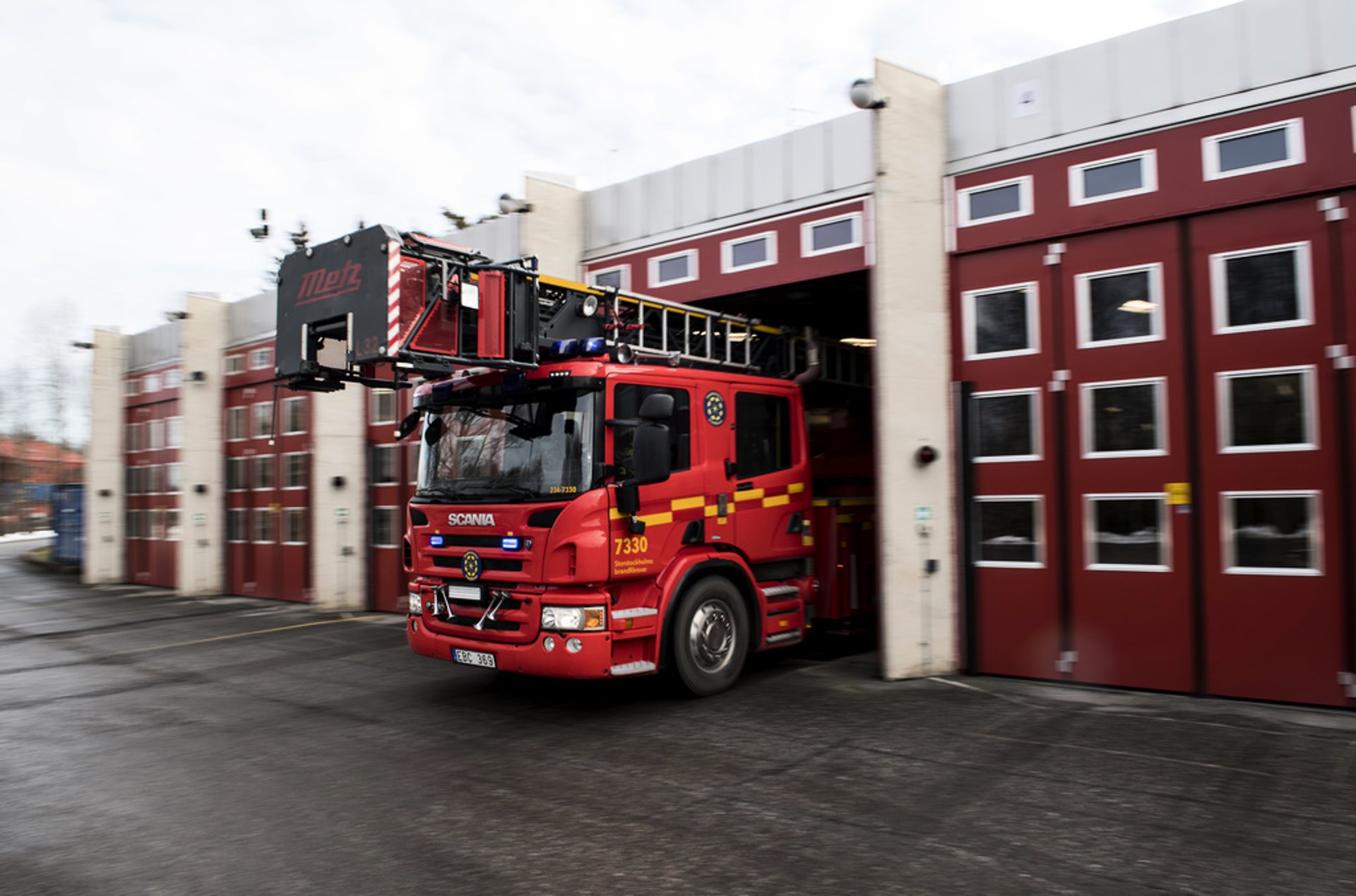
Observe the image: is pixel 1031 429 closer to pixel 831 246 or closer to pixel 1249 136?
pixel 1249 136

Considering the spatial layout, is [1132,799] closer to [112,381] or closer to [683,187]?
[683,187]

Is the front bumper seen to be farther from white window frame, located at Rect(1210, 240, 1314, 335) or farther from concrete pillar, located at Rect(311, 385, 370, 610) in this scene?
concrete pillar, located at Rect(311, 385, 370, 610)

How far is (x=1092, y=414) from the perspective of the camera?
298 inches

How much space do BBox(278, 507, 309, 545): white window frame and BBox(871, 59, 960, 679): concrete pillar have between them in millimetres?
12076

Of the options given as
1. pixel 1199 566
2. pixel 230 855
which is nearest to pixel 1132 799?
pixel 1199 566

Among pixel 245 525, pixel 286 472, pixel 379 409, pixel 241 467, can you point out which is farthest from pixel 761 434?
pixel 241 467

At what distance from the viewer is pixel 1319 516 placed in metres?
6.55

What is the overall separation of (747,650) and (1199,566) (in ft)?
12.3

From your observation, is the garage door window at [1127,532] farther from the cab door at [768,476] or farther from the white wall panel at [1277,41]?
the white wall panel at [1277,41]

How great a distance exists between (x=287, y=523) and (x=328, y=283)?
38.0 feet

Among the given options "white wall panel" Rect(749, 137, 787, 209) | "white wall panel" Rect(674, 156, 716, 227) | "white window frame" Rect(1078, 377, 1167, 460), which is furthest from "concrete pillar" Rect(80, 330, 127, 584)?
"white window frame" Rect(1078, 377, 1167, 460)

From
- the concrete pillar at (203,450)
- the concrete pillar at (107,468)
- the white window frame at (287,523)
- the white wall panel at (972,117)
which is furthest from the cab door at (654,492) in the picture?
the concrete pillar at (107,468)

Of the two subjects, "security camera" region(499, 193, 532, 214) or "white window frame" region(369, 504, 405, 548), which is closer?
"security camera" region(499, 193, 532, 214)

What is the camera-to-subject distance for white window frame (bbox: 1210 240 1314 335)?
6.67 m
